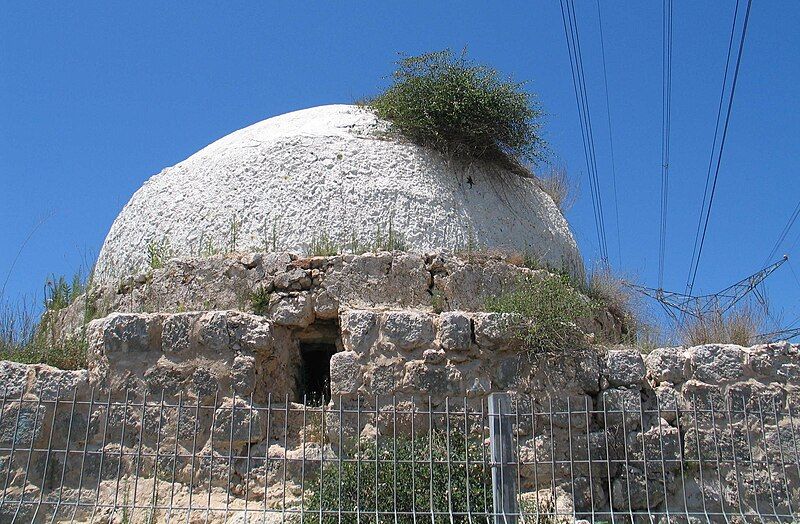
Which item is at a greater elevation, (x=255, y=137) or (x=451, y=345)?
(x=255, y=137)

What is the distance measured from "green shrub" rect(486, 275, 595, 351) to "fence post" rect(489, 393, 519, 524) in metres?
1.45

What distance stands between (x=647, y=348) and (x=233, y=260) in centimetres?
341

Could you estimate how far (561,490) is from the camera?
5461 millimetres

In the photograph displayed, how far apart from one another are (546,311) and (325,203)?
2130 mm

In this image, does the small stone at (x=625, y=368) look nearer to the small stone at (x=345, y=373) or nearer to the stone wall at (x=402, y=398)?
the stone wall at (x=402, y=398)

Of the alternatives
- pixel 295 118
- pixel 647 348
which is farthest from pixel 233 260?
pixel 647 348

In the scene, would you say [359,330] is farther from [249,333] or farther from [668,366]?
[668,366]

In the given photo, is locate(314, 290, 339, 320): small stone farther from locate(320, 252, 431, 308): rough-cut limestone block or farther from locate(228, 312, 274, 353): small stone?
locate(228, 312, 274, 353): small stone

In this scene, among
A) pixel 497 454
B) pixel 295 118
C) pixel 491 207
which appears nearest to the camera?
pixel 497 454

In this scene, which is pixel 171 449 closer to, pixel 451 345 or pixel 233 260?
pixel 233 260

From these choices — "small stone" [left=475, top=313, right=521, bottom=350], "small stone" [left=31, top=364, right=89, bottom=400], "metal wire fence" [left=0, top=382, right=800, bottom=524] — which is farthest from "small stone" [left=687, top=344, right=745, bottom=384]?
"small stone" [left=31, top=364, right=89, bottom=400]

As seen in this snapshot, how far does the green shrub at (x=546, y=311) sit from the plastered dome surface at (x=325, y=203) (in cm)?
78

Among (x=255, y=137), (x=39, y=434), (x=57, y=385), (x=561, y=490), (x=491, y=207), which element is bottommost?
(x=561, y=490)

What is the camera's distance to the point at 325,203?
676 centimetres
